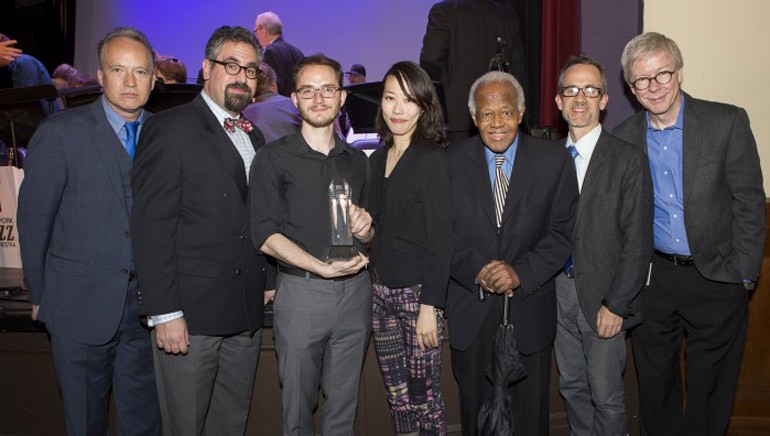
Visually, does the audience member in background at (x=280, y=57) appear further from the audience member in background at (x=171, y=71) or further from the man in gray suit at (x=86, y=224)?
the man in gray suit at (x=86, y=224)

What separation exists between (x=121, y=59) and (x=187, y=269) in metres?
0.90

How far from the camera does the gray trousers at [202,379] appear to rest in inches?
105

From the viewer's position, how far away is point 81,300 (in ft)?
8.86

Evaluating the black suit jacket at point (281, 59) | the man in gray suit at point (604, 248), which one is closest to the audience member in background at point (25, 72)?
the black suit jacket at point (281, 59)

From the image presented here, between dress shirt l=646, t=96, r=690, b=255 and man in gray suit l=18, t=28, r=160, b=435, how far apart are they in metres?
Answer: 2.30

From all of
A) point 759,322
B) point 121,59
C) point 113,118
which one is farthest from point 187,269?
point 759,322

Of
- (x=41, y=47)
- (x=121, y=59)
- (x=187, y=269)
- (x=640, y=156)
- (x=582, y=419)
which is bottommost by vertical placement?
(x=582, y=419)

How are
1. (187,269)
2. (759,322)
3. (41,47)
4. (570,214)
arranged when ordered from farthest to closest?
1. (41,47)
2. (759,322)
3. (570,214)
4. (187,269)

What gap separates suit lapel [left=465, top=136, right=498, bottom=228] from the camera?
2789 mm

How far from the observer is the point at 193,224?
8.62 ft

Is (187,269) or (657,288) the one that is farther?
(657,288)

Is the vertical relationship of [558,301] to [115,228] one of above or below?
below

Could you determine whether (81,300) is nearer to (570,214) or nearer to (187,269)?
(187,269)

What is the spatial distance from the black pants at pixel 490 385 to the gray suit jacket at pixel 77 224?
4.73 feet
